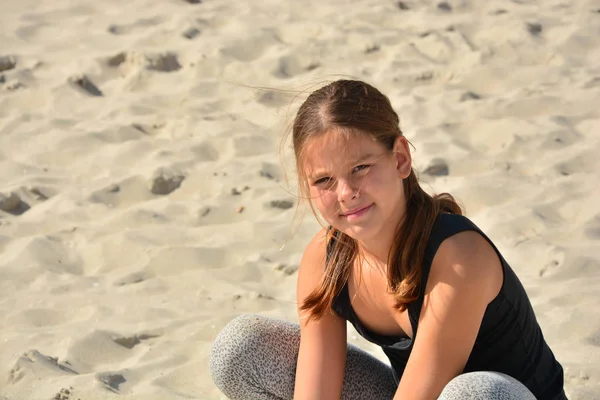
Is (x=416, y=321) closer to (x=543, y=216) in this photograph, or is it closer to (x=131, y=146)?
(x=543, y=216)

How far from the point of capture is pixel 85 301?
298 cm

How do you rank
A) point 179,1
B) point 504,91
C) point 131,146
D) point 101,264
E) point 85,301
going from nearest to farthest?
1. point 85,301
2. point 101,264
3. point 131,146
4. point 504,91
5. point 179,1

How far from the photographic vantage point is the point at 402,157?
1.92m

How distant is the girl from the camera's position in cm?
183

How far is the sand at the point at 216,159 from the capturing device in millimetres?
2773

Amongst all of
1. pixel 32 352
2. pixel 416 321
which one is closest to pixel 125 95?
pixel 32 352

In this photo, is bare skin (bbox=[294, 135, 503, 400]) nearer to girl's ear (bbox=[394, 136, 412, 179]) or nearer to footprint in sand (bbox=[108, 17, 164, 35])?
girl's ear (bbox=[394, 136, 412, 179])

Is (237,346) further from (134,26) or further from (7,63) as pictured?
(134,26)

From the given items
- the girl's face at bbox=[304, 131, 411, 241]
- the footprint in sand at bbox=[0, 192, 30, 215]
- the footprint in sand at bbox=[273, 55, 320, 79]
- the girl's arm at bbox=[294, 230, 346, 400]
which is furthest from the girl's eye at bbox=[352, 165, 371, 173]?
the footprint in sand at bbox=[273, 55, 320, 79]

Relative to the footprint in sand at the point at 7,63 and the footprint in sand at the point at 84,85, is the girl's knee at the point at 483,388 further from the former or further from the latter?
the footprint in sand at the point at 7,63

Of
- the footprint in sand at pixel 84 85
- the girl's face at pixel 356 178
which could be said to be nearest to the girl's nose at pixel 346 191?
the girl's face at pixel 356 178

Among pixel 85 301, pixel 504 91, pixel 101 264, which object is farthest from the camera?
pixel 504 91

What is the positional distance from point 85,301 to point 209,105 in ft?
5.47

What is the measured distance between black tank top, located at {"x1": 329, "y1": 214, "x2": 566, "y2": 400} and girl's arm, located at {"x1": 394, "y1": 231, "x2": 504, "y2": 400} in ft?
0.09
